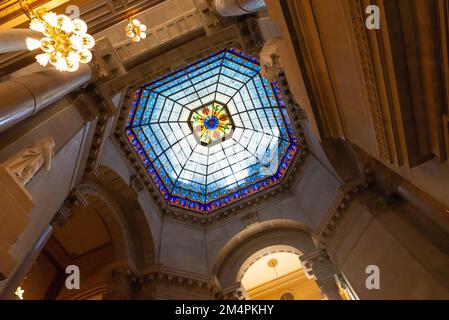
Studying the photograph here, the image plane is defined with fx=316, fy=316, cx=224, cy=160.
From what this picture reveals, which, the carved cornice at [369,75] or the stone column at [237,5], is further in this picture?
the stone column at [237,5]

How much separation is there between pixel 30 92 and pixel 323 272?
9.23 metres

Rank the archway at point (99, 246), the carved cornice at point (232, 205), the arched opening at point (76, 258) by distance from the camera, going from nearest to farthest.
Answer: the archway at point (99, 246) → the carved cornice at point (232, 205) → the arched opening at point (76, 258)

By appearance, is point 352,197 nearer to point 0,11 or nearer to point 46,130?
point 46,130

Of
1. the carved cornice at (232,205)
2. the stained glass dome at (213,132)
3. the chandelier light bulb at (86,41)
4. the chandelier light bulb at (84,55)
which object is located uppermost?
the stained glass dome at (213,132)

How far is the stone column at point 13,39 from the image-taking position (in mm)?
5062

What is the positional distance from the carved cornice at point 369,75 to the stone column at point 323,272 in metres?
7.04

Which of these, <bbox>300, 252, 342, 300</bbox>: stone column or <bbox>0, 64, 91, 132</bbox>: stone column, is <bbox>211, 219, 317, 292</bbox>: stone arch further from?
<bbox>0, 64, 91, 132</bbox>: stone column

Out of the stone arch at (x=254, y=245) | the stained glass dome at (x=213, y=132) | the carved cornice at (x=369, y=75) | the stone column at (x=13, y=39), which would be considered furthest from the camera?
the stained glass dome at (x=213, y=132)

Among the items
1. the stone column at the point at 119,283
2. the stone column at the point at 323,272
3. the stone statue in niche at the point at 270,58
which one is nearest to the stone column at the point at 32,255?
the stone column at the point at 119,283

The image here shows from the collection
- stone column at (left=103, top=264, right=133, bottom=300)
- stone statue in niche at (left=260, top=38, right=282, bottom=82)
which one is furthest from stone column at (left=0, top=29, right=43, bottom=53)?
stone column at (left=103, top=264, right=133, bottom=300)

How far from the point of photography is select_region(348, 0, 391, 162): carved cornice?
304 cm

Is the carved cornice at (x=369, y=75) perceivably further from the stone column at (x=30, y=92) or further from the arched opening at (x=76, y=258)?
the arched opening at (x=76, y=258)

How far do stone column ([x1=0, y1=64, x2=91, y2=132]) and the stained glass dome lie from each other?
20.6 feet

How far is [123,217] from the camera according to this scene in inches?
456
